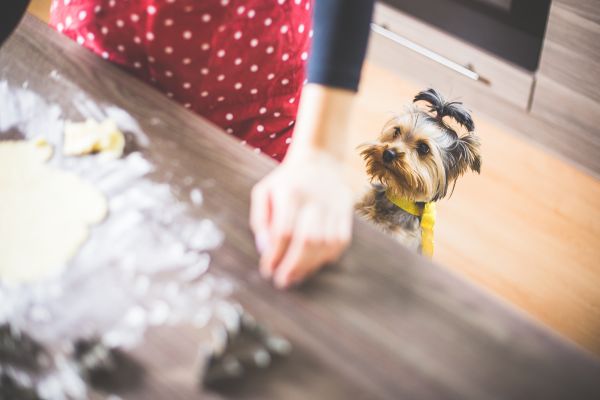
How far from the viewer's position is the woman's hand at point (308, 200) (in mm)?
516

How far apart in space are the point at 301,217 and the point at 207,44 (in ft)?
1.07

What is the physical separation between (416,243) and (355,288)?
32.2 inches

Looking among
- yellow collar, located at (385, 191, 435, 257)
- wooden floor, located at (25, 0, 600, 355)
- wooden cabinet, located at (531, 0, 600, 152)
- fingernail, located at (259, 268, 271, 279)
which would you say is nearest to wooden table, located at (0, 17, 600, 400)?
fingernail, located at (259, 268, 271, 279)

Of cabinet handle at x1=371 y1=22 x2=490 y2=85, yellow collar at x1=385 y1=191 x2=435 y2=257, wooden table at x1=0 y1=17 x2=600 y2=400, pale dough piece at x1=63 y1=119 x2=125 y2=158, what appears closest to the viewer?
wooden table at x1=0 y1=17 x2=600 y2=400

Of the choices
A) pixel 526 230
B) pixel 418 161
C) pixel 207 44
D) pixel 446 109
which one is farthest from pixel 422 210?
pixel 207 44

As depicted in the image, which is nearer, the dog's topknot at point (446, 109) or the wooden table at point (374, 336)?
the wooden table at point (374, 336)

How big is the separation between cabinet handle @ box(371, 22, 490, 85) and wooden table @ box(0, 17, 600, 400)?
132 centimetres

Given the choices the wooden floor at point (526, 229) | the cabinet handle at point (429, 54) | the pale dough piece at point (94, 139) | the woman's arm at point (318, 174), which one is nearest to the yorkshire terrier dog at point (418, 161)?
the wooden floor at point (526, 229)

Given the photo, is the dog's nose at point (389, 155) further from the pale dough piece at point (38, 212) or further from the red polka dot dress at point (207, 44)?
the pale dough piece at point (38, 212)

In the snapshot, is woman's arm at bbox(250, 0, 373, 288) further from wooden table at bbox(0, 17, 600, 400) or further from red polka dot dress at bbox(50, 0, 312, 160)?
red polka dot dress at bbox(50, 0, 312, 160)

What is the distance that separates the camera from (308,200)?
0.53 metres

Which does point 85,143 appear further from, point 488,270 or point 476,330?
point 488,270

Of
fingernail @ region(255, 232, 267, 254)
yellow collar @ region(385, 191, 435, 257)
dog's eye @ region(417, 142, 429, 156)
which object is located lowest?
yellow collar @ region(385, 191, 435, 257)

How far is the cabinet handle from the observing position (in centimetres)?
171
